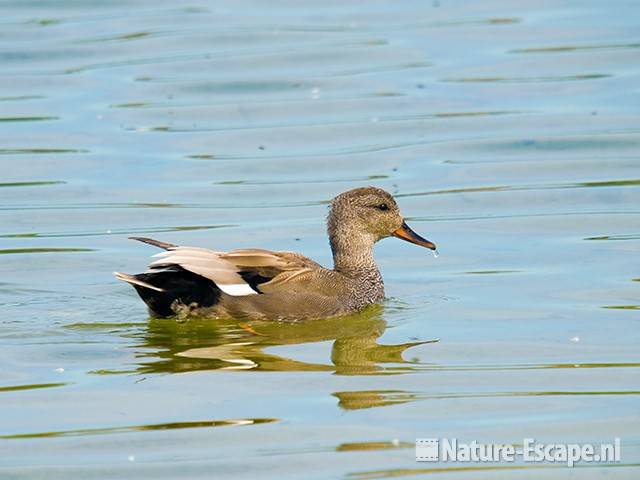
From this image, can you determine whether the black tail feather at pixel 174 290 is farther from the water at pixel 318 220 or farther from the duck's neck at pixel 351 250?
the duck's neck at pixel 351 250

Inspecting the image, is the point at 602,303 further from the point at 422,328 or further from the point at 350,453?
the point at 350,453

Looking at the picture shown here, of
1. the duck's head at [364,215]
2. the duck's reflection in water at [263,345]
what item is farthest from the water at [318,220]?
the duck's head at [364,215]

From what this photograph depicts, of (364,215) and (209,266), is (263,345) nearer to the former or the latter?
(209,266)

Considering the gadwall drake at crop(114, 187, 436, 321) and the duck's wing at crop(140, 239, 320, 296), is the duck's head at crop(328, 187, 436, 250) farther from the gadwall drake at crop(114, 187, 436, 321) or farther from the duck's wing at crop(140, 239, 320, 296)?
the duck's wing at crop(140, 239, 320, 296)

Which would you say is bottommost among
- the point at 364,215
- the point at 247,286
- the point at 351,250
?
the point at 247,286

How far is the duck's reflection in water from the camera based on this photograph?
30.8ft

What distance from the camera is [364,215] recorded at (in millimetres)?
11461

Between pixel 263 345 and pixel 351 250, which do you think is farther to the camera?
pixel 351 250

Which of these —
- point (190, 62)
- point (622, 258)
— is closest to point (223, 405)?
point (622, 258)

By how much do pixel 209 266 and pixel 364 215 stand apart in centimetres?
152

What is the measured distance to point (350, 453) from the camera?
7793 mm

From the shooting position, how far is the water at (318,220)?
8.20 metres

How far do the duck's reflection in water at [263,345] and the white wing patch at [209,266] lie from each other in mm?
238

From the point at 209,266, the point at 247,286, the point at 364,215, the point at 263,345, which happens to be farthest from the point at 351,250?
the point at 263,345
